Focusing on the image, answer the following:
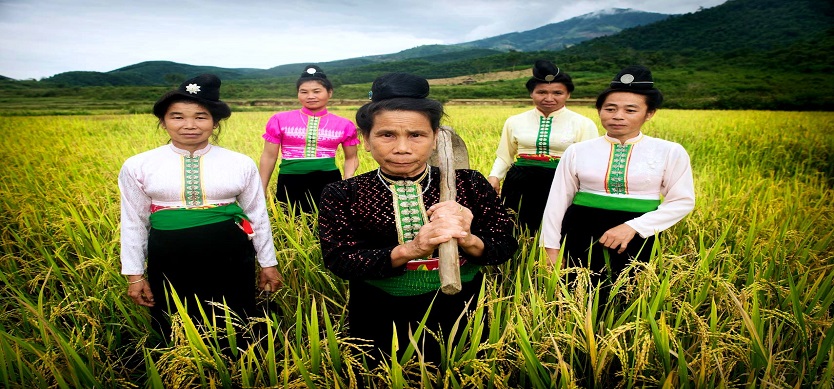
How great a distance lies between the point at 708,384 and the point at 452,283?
97 cm

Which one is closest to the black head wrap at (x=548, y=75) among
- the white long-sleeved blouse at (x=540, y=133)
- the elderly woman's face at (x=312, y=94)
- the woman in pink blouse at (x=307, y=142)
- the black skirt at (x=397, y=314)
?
the white long-sleeved blouse at (x=540, y=133)

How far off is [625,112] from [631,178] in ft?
1.08

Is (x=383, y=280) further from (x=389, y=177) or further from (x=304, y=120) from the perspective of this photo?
(x=304, y=120)

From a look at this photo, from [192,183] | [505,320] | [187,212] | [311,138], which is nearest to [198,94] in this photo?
[192,183]

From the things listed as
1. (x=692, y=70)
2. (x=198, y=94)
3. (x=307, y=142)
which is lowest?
(x=307, y=142)

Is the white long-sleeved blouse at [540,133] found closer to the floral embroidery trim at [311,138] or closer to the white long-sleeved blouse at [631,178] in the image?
the white long-sleeved blouse at [631,178]

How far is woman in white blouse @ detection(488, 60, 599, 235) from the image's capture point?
2.91 metres

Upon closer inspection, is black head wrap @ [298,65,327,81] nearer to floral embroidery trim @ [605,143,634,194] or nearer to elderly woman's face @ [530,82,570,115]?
elderly woman's face @ [530,82,570,115]

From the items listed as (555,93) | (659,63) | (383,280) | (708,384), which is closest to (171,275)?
(383,280)

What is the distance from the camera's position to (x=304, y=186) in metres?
3.24

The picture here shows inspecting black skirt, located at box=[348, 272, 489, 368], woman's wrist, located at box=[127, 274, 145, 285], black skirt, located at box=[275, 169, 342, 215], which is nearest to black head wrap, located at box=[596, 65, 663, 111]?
black skirt, located at box=[348, 272, 489, 368]

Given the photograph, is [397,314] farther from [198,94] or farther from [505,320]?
[198,94]

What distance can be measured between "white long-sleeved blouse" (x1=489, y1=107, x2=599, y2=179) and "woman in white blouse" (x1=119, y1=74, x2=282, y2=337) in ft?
6.55

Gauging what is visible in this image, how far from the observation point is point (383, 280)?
138 cm
